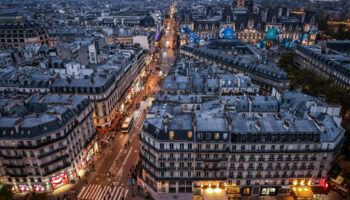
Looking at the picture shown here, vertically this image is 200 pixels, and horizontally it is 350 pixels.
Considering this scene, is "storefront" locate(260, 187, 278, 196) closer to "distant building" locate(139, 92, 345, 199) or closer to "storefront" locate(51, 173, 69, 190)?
"distant building" locate(139, 92, 345, 199)

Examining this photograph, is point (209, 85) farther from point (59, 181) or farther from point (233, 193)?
point (59, 181)

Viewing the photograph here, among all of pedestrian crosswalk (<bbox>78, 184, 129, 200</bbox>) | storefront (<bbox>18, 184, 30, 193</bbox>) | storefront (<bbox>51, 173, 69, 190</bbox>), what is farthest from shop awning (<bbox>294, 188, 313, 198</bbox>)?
storefront (<bbox>18, 184, 30, 193</bbox>)

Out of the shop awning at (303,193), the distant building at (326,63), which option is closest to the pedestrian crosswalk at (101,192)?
the shop awning at (303,193)

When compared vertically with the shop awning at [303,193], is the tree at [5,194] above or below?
above

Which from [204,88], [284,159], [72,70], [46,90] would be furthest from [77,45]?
[284,159]

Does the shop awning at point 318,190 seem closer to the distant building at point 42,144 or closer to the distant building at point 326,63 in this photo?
the distant building at point 42,144

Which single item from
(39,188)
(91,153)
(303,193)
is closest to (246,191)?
(303,193)

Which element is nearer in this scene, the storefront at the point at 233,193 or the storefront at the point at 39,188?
the storefront at the point at 233,193
